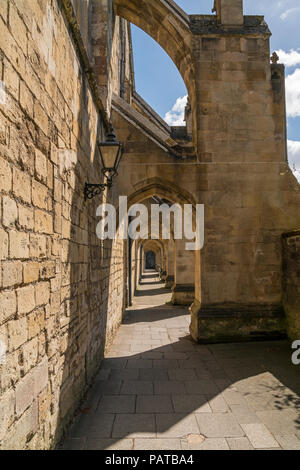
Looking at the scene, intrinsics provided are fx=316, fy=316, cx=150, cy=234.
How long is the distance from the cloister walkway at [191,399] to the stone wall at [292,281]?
41cm

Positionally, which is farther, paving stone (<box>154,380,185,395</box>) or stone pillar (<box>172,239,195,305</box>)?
stone pillar (<box>172,239,195,305</box>)

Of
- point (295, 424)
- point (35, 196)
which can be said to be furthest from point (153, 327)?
point (35, 196)

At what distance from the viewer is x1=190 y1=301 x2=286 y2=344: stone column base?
20.7 ft

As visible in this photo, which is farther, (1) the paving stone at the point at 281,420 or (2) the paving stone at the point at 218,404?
(2) the paving stone at the point at 218,404

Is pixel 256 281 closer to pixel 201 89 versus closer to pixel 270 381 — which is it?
pixel 270 381

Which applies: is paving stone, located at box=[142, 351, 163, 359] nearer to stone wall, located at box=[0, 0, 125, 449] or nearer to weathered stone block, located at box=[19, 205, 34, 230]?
stone wall, located at box=[0, 0, 125, 449]

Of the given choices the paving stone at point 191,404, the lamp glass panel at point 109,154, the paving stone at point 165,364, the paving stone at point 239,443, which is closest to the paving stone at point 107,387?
the paving stone at point 191,404

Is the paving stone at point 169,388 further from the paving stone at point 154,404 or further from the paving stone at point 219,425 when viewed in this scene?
the paving stone at point 219,425

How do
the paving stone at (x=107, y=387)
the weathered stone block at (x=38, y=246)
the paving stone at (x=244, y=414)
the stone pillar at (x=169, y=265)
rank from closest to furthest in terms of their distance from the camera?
the weathered stone block at (x=38, y=246), the paving stone at (x=244, y=414), the paving stone at (x=107, y=387), the stone pillar at (x=169, y=265)

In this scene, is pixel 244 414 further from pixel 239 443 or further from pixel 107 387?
pixel 107 387

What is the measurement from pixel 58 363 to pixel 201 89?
600cm

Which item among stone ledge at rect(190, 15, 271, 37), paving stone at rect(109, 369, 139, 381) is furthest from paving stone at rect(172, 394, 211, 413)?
stone ledge at rect(190, 15, 271, 37)

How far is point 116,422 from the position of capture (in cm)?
322

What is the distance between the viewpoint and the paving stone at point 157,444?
2.77 metres
